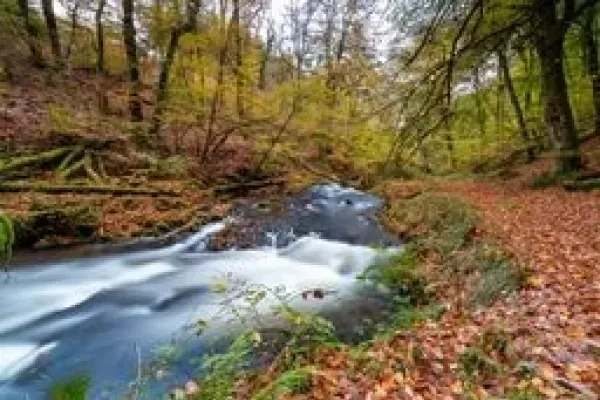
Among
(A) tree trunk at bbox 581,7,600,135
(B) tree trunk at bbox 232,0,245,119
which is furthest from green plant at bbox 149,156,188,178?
(A) tree trunk at bbox 581,7,600,135

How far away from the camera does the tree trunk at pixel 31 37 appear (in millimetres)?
16359

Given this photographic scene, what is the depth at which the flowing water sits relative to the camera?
640 centimetres

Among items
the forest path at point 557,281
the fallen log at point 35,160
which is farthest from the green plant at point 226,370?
the fallen log at point 35,160

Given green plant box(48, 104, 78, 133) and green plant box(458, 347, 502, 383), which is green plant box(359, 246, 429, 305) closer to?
green plant box(458, 347, 502, 383)

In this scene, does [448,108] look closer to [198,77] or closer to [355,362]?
[355,362]

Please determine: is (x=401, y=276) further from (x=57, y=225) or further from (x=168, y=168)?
(x=168, y=168)

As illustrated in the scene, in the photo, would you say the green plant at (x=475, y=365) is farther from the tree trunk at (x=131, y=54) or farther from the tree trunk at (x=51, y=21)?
the tree trunk at (x=51, y=21)

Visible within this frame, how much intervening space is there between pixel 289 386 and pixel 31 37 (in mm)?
15998

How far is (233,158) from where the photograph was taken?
1773cm

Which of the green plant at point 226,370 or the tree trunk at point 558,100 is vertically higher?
the tree trunk at point 558,100

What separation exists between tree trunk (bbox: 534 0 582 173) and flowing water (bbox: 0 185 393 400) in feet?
14.5

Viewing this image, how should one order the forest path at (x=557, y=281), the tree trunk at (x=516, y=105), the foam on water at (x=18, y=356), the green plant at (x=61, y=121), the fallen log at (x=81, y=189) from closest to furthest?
the forest path at (x=557, y=281), the foam on water at (x=18, y=356), the fallen log at (x=81, y=189), the green plant at (x=61, y=121), the tree trunk at (x=516, y=105)

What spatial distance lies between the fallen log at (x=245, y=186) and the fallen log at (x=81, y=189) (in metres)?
2.22

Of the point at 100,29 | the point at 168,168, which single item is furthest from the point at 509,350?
the point at 100,29
